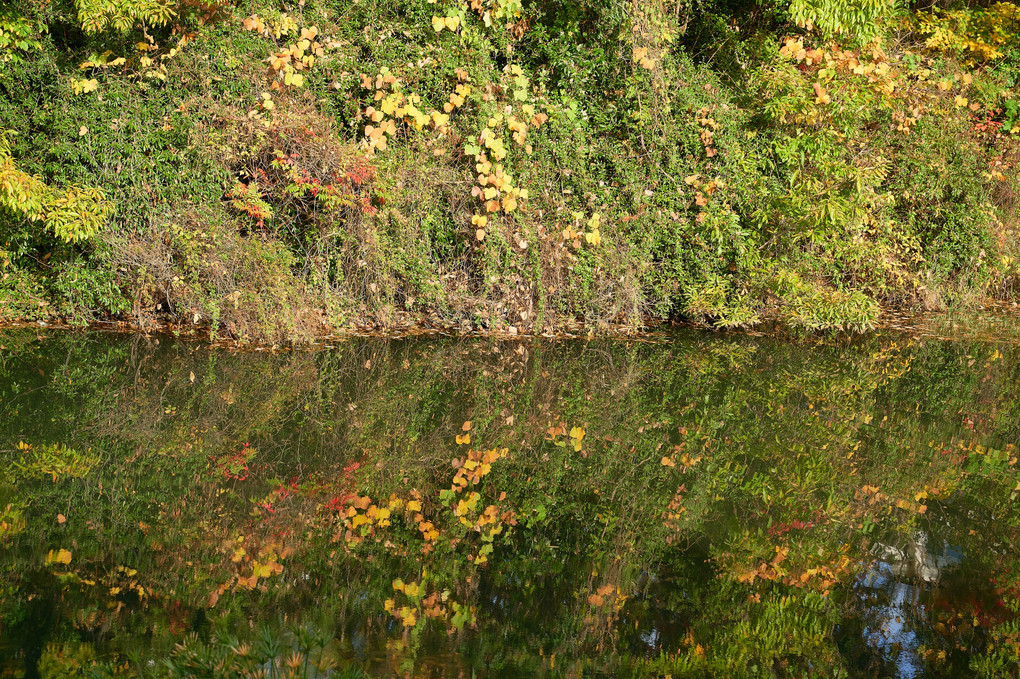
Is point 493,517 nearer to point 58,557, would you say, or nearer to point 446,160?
point 58,557

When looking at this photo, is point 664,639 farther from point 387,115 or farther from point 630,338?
point 387,115

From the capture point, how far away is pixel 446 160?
1050cm

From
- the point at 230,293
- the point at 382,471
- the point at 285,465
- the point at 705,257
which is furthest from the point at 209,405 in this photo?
the point at 705,257

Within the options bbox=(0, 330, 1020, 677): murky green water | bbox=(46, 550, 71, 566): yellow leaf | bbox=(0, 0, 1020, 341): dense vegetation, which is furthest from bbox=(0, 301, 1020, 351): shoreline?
bbox=(46, 550, 71, 566): yellow leaf

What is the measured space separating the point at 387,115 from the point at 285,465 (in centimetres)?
526

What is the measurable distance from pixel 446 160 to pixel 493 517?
5759mm

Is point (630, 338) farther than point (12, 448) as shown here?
Yes

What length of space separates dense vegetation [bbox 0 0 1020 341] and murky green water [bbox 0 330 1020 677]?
1.26 m

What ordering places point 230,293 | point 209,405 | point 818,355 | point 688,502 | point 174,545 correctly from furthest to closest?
point 818,355
point 230,293
point 209,405
point 688,502
point 174,545

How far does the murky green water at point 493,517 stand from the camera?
4176 mm

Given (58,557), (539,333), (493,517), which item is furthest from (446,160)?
(58,557)

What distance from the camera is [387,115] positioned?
10.4m

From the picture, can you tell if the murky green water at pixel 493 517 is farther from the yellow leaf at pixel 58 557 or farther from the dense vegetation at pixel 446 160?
the dense vegetation at pixel 446 160

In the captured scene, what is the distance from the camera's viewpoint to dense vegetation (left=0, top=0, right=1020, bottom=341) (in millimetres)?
9789
